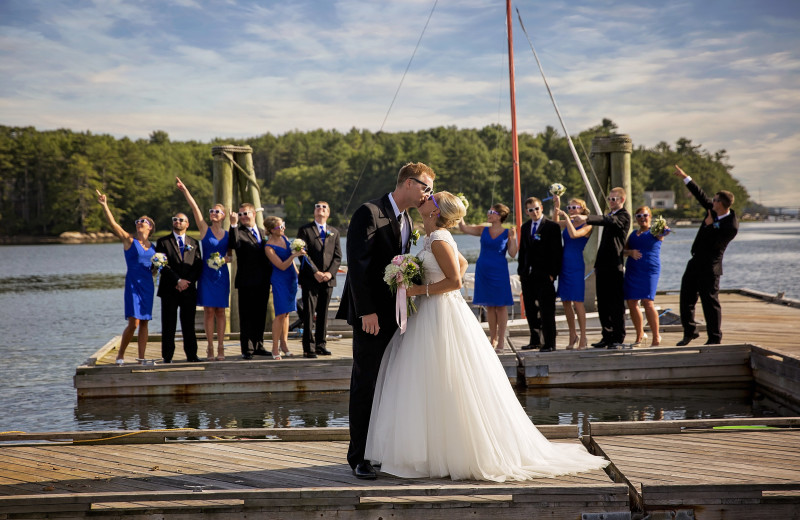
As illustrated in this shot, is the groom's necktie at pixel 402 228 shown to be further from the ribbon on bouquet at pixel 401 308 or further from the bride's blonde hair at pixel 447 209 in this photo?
the ribbon on bouquet at pixel 401 308

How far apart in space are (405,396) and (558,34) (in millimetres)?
78900

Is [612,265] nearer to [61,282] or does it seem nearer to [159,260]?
[159,260]

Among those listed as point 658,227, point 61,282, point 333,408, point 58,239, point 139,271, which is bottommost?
point 333,408

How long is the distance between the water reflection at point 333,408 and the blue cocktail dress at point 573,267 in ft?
4.59

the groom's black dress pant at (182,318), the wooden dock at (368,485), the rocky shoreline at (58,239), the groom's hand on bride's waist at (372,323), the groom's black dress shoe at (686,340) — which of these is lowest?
the wooden dock at (368,485)

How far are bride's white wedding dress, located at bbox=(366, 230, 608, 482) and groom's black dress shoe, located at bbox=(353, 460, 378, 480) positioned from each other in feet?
0.19

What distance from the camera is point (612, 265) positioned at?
402 inches

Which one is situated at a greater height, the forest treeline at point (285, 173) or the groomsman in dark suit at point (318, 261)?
the forest treeline at point (285, 173)

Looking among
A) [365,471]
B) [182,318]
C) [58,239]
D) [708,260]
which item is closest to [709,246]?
[708,260]

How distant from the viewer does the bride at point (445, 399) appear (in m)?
5.11

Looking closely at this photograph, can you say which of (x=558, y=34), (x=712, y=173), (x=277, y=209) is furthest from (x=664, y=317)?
(x=712, y=173)

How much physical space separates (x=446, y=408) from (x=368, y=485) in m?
0.72

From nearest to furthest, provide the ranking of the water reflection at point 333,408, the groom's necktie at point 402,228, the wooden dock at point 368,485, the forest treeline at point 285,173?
the wooden dock at point 368,485, the groom's necktie at point 402,228, the water reflection at point 333,408, the forest treeline at point 285,173

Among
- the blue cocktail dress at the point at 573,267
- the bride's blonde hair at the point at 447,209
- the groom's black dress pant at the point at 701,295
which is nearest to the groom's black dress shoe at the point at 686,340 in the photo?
the groom's black dress pant at the point at 701,295
